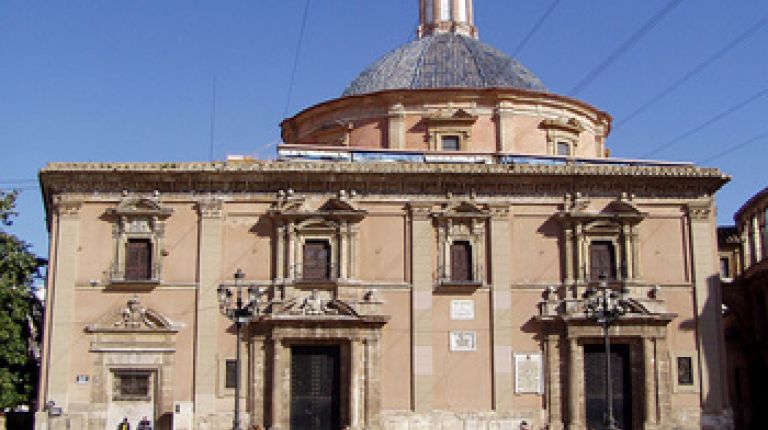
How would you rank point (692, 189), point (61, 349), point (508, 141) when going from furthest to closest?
point (508, 141), point (692, 189), point (61, 349)

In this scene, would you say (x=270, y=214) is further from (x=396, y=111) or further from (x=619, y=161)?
(x=619, y=161)

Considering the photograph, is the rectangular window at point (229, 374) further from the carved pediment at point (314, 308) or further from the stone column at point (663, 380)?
the stone column at point (663, 380)

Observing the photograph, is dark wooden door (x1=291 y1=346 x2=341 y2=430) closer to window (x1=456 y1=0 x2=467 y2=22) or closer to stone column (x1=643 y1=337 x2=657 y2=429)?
stone column (x1=643 y1=337 x2=657 y2=429)

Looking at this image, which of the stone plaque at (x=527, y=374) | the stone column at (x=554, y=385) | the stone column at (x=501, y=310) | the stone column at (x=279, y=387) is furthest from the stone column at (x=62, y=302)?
the stone column at (x=554, y=385)

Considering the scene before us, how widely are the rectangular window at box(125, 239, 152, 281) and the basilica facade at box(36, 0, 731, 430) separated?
60mm

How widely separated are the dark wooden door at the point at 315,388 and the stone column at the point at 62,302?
5.84 metres

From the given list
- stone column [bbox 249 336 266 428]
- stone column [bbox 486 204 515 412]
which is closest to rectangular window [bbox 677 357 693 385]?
stone column [bbox 486 204 515 412]

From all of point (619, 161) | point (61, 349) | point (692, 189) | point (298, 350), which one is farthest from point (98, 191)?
point (692, 189)

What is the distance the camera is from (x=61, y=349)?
82.4ft

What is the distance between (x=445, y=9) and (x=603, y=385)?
16256 millimetres

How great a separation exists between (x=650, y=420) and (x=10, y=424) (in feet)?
64.1

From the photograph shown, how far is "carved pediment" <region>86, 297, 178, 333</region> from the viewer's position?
82.9 feet

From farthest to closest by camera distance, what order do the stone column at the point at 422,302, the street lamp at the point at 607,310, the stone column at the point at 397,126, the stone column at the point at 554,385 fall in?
1. the stone column at the point at 397,126
2. the stone column at the point at 554,385
3. the stone column at the point at 422,302
4. the street lamp at the point at 607,310

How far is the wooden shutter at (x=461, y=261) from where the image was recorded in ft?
86.2
